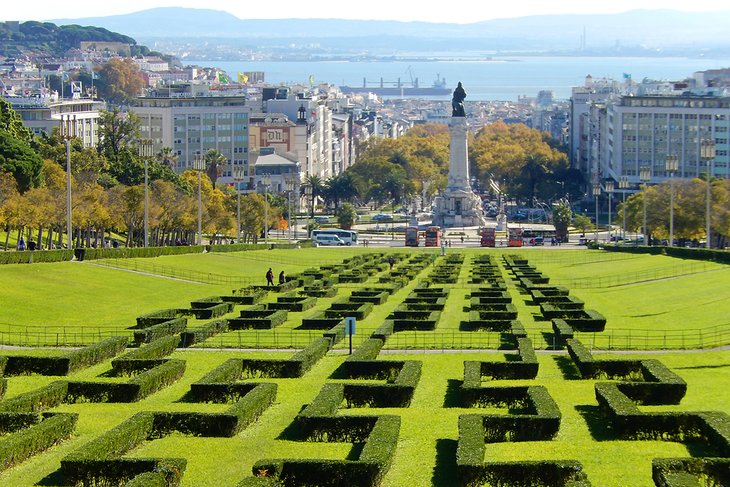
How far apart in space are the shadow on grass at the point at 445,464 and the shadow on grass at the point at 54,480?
28.4ft

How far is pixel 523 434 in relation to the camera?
A: 3528cm

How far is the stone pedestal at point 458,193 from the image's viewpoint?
17375 cm

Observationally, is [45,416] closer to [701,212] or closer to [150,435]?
[150,435]

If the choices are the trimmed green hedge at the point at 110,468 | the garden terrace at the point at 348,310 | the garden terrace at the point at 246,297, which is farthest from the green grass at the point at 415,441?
the garden terrace at the point at 246,297

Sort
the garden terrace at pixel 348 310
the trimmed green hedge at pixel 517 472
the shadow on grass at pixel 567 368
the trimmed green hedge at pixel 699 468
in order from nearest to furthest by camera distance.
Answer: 1. the trimmed green hedge at pixel 699 468
2. the trimmed green hedge at pixel 517 472
3. the shadow on grass at pixel 567 368
4. the garden terrace at pixel 348 310

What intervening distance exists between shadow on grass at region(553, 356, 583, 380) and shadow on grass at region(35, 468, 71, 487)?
769 inches

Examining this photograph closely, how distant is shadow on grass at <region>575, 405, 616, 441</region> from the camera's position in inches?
1409

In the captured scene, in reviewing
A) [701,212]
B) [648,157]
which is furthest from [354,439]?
[648,157]

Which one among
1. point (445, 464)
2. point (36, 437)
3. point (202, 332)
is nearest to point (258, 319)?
point (202, 332)

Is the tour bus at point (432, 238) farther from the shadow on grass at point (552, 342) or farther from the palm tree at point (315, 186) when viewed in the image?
the shadow on grass at point (552, 342)

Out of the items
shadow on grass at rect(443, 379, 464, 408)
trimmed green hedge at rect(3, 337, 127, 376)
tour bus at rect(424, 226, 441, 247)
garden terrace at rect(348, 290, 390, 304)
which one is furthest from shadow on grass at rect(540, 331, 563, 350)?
tour bus at rect(424, 226, 441, 247)

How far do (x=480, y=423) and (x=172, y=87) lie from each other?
543 ft

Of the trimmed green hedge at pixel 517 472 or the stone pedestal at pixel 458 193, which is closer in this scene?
the trimmed green hedge at pixel 517 472

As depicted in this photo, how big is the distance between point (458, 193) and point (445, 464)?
141 metres
